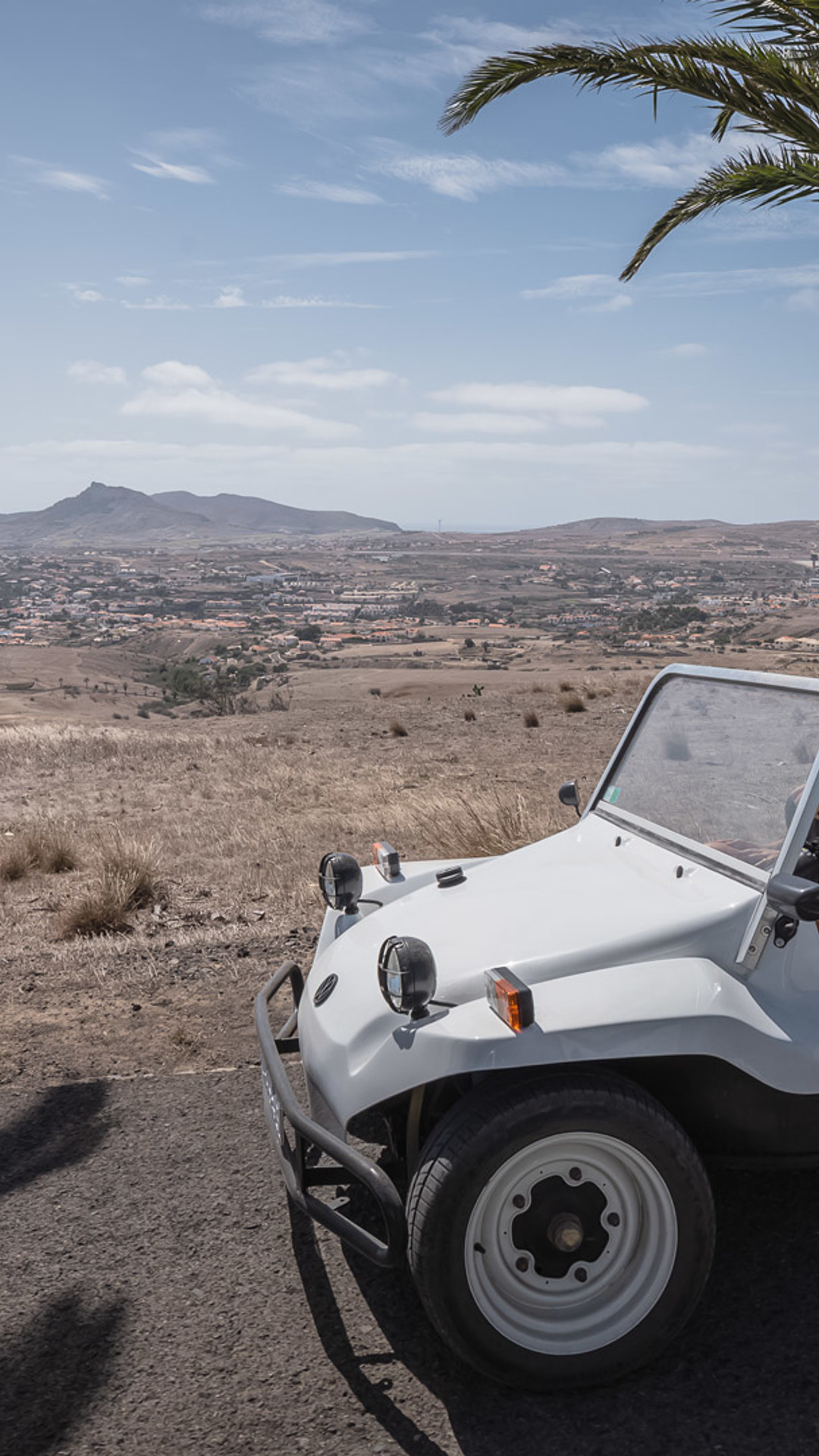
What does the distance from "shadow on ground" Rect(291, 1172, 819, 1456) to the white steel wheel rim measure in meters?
0.16

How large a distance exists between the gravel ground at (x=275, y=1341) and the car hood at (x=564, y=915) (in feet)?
3.00

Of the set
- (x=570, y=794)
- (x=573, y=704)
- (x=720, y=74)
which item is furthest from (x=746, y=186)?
(x=573, y=704)

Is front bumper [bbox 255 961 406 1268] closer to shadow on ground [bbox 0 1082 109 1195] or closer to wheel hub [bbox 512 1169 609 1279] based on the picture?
wheel hub [bbox 512 1169 609 1279]

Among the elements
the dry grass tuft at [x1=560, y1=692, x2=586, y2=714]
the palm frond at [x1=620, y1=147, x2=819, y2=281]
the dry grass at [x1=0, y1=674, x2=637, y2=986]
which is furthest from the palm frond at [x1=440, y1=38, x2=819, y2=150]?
the dry grass tuft at [x1=560, y1=692, x2=586, y2=714]

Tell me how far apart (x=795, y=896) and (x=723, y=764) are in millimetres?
988

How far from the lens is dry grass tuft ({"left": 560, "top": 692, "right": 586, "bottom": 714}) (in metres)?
20.6

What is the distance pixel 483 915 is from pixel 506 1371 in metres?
1.28

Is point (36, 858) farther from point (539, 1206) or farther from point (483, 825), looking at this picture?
point (539, 1206)

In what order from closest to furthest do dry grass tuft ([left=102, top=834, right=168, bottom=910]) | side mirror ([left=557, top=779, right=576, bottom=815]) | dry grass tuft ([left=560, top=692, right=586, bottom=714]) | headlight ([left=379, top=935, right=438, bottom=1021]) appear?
1. headlight ([left=379, top=935, right=438, bottom=1021])
2. side mirror ([left=557, top=779, right=576, bottom=815])
3. dry grass tuft ([left=102, top=834, right=168, bottom=910])
4. dry grass tuft ([left=560, top=692, right=586, bottom=714])

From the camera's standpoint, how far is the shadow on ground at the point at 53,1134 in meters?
4.01

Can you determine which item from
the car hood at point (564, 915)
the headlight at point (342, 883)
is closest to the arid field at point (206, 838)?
the headlight at point (342, 883)

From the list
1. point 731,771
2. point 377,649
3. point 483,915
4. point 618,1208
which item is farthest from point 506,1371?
point 377,649

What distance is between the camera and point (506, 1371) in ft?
8.95

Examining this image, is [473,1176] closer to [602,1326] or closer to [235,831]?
[602,1326]
